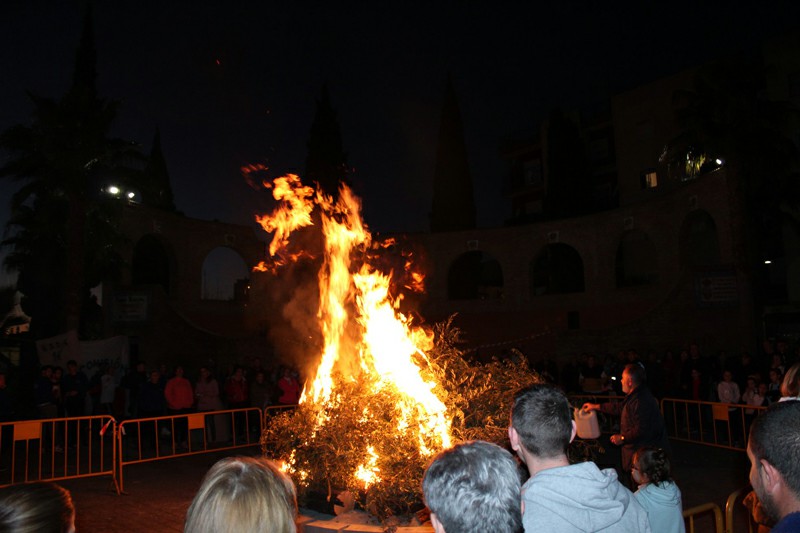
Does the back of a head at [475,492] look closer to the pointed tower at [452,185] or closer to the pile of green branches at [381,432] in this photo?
the pile of green branches at [381,432]

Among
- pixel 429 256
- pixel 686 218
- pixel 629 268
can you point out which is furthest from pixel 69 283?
pixel 629 268

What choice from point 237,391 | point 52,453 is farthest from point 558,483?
point 237,391

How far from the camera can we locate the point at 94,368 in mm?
18344

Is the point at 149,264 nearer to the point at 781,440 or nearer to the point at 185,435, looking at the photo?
the point at 185,435

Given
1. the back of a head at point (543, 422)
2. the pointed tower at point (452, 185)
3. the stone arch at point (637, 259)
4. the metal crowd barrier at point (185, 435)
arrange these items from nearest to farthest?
the back of a head at point (543, 422) < the metal crowd barrier at point (185, 435) < the stone arch at point (637, 259) < the pointed tower at point (452, 185)

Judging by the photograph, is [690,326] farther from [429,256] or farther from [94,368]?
[94,368]

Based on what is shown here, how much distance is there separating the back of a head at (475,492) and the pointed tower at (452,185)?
3773 centimetres

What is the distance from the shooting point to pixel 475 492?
2.29 metres

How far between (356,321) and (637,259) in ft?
94.5

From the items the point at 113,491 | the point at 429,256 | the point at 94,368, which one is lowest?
the point at 113,491

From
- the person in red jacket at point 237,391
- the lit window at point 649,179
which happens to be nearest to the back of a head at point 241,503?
the person in red jacket at point 237,391

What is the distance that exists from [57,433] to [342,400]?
9950 millimetres

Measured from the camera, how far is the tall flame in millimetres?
6945

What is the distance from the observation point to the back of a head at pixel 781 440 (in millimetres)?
2254
